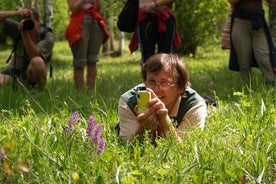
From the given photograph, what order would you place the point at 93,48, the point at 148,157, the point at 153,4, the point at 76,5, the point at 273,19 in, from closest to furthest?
the point at 148,157
the point at 153,4
the point at 76,5
the point at 93,48
the point at 273,19

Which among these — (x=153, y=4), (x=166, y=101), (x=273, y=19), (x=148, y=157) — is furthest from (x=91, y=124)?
(x=273, y=19)

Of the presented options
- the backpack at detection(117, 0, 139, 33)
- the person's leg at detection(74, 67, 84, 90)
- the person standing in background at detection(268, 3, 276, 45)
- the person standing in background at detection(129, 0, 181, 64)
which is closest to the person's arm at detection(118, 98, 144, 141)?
the person standing in background at detection(129, 0, 181, 64)

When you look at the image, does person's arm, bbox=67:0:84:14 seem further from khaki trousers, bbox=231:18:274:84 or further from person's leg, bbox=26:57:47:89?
khaki trousers, bbox=231:18:274:84

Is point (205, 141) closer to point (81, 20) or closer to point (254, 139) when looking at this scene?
point (254, 139)

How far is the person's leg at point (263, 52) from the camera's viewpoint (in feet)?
17.8

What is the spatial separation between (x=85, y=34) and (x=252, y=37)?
1833 millimetres

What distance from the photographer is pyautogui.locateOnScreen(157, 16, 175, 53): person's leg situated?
543 centimetres

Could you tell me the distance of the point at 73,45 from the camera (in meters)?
5.79

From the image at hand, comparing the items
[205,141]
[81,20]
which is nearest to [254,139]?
[205,141]

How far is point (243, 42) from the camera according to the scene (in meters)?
5.50

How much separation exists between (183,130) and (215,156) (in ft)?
2.44

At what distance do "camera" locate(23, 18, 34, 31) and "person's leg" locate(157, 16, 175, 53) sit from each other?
1418 mm

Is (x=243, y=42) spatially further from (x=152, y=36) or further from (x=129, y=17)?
(x=129, y=17)

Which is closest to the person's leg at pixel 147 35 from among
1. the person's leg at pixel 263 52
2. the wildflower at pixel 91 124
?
the person's leg at pixel 263 52
